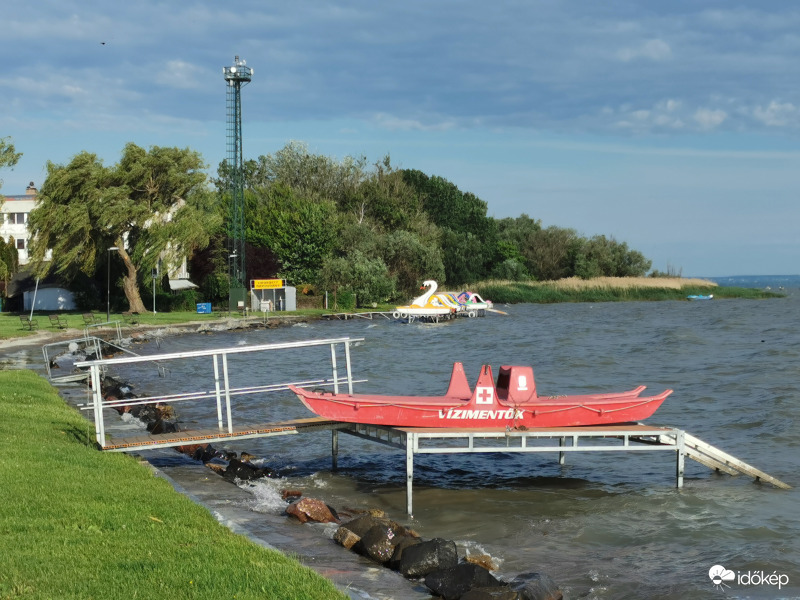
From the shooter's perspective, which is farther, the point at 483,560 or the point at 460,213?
Result: the point at 460,213

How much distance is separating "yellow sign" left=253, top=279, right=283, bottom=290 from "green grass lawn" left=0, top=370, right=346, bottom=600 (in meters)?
65.2

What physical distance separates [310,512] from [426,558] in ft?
9.55

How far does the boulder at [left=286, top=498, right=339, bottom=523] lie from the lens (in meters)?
12.9

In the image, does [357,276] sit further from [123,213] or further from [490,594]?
[490,594]

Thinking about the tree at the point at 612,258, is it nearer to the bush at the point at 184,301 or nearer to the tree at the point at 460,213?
the tree at the point at 460,213

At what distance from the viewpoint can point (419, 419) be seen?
16.5 m

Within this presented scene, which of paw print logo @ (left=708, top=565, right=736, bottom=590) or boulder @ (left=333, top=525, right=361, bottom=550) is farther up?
boulder @ (left=333, top=525, right=361, bottom=550)

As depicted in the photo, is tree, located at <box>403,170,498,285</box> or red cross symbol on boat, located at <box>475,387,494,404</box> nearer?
red cross symbol on boat, located at <box>475,387,494,404</box>

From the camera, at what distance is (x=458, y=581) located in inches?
386

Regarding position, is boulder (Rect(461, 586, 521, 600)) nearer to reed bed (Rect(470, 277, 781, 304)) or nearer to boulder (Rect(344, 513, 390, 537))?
boulder (Rect(344, 513, 390, 537))

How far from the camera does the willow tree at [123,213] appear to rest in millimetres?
65875

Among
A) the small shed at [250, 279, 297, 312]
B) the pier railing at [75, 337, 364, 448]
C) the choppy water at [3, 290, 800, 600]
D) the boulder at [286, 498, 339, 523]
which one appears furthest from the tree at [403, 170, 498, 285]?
the boulder at [286, 498, 339, 523]

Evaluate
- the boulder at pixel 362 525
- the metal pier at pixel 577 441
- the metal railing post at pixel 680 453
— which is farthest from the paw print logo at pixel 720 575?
the metal railing post at pixel 680 453

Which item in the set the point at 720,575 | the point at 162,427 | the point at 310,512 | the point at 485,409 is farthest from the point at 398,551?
the point at 162,427
